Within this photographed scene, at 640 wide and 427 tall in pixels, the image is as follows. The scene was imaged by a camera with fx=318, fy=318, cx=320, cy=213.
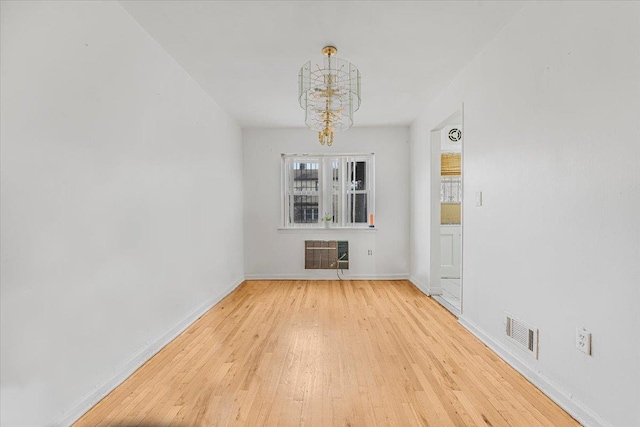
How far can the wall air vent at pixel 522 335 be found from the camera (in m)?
2.07

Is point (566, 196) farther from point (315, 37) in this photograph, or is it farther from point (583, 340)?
point (315, 37)

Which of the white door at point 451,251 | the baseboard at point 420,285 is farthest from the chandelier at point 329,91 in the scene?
the white door at point 451,251

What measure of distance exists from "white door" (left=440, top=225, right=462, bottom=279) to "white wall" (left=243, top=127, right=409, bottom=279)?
0.58 m

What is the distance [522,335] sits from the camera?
2.19 metres

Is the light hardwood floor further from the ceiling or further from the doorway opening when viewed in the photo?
the ceiling

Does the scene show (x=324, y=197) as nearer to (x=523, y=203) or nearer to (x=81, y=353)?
(x=523, y=203)

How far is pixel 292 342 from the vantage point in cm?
275

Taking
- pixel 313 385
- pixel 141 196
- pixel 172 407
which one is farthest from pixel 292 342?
pixel 141 196

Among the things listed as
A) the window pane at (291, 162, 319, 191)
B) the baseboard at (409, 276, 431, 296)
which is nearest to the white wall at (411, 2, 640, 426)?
the baseboard at (409, 276, 431, 296)

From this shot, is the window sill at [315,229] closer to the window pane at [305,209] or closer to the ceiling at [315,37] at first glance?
the window pane at [305,209]

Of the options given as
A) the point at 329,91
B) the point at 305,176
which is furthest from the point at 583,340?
the point at 305,176

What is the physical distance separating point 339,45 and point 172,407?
2.84m

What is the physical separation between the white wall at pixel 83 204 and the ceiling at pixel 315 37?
322mm

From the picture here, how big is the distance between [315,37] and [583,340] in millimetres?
2660
